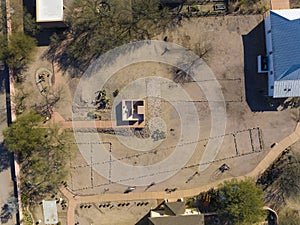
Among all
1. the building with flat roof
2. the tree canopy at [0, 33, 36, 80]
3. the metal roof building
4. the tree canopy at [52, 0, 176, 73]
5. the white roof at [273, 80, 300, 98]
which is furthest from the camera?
the building with flat roof

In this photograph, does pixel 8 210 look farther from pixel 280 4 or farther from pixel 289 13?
pixel 280 4

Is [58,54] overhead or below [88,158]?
overhead

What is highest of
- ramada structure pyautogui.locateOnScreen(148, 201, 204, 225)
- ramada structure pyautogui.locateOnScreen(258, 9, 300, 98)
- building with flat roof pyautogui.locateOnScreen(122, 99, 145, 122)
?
ramada structure pyautogui.locateOnScreen(258, 9, 300, 98)

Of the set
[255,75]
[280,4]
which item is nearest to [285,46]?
[255,75]

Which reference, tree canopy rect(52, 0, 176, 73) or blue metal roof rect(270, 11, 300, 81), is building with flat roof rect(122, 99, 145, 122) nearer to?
tree canopy rect(52, 0, 176, 73)

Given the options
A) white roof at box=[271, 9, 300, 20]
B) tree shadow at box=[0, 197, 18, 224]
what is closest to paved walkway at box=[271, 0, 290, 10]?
white roof at box=[271, 9, 300, 20]

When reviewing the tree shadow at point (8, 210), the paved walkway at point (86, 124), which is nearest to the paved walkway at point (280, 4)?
the paved walkway at point (86, 124)

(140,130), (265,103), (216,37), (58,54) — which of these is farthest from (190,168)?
(58,54)

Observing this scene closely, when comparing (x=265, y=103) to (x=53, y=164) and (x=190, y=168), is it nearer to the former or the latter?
(x=190, y=168)
